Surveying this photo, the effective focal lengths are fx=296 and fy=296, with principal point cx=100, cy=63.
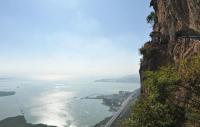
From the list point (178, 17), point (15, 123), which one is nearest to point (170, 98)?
point (178, 17)

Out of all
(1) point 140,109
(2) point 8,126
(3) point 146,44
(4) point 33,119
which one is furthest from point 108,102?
(1) point 140,109

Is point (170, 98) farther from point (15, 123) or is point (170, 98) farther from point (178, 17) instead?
point (15, 123)

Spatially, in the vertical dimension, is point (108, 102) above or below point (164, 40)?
below

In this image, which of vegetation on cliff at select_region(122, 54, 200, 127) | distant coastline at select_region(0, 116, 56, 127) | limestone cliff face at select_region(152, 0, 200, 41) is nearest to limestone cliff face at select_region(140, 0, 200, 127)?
limestone cliff face at select_region(152, 0, 200, 41)

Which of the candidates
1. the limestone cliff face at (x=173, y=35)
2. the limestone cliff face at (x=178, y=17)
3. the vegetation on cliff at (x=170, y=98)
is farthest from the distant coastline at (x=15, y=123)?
the vegetation on cliff at (x=170, y=98)

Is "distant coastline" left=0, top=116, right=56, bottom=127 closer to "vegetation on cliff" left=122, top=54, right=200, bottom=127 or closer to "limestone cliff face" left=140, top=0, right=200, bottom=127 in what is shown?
"limestone cliff face" left=140, top=0, right=200, bottom=127

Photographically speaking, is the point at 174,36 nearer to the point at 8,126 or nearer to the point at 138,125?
the point at 138,125

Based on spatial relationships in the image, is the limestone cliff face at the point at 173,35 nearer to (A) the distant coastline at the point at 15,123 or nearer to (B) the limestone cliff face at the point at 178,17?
(B) the limestone cliff face at the point at 178,17

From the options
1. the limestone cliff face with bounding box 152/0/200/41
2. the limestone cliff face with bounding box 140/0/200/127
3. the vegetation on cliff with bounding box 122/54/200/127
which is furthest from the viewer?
the limestone cliff face with bounding box 140/0/200/127
